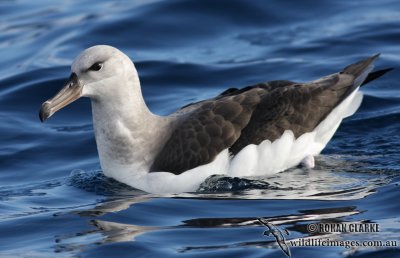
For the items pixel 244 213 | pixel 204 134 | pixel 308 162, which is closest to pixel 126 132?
pixel 204 134

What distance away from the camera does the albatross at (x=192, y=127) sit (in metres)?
10.8

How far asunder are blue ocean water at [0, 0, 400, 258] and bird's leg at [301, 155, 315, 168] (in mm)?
163

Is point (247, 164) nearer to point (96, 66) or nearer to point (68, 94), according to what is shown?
point (96, 66)

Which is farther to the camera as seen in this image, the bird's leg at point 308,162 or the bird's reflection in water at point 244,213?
the bird's leg at point 308,162

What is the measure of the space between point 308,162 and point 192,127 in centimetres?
148

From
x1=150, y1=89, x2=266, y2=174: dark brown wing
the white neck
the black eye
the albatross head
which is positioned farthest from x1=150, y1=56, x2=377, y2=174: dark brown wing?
the black eye

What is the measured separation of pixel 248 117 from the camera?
36.2 feet

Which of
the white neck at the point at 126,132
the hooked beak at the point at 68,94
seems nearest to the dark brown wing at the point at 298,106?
the white neck at the point at 126,132

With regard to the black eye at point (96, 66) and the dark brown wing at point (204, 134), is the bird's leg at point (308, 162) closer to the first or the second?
the dark brown wing at point (204, 134)

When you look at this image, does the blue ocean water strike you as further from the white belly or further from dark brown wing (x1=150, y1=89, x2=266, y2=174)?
dark brown wing (x1=150, y1=89, x2=266, y2=174)

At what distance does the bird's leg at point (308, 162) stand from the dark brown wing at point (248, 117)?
327mm

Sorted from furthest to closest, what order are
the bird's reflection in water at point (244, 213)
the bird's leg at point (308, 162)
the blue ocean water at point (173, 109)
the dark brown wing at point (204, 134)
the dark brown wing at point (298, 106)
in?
1. the bird's leg at point (308, 162)
2. the dark brown wing at point (298, 106)
3. the dark brown wing at point (204, 134)
4. the blue ocean water at point (173, 109)
5. the bird's reflection in water at point (244, 213)

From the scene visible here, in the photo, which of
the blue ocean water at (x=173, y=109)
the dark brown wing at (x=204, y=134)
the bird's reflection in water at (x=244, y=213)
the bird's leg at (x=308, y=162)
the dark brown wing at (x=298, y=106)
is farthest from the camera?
the bird's leg at (x=308, y=162)

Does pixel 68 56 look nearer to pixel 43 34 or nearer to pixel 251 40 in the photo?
pixel 43 34
